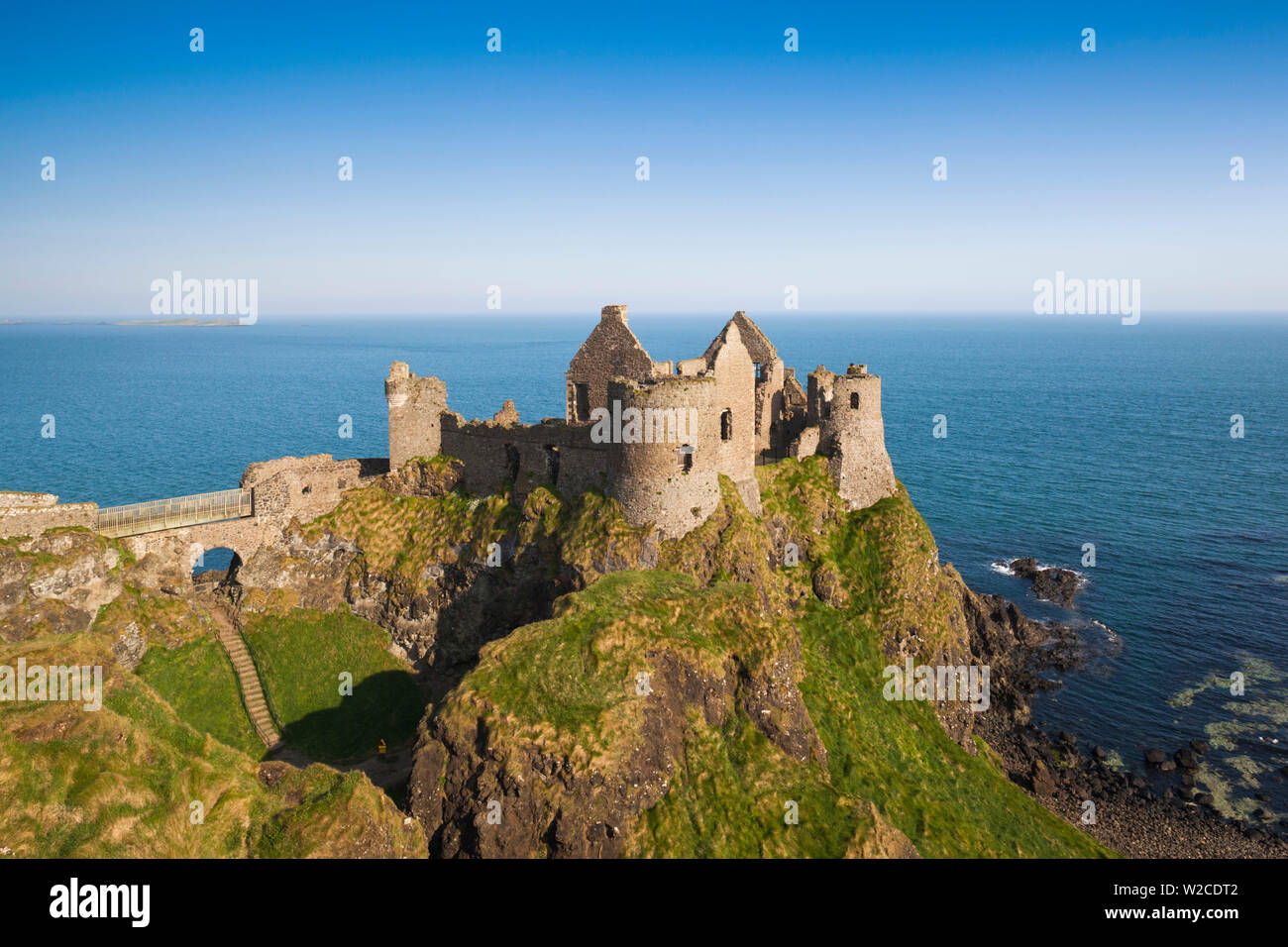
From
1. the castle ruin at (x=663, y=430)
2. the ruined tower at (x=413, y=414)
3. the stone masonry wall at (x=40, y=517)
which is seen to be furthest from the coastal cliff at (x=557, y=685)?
the ruined tower at (x=413, y=414)

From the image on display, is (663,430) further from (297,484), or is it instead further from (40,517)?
(40,517)

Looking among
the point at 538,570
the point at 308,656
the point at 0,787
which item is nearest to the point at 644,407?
the point at 538,570

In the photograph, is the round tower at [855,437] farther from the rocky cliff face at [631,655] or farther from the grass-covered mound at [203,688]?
the grass-covered mound at [203,688]

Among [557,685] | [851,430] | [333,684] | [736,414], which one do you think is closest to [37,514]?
[333,684]

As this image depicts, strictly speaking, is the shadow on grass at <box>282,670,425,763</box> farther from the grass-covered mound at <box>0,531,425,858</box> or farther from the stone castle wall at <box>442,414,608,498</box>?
the stone castle wall at <box>442,414,608,498</box>

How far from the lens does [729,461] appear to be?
43.6 m

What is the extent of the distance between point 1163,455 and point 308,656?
119 meters

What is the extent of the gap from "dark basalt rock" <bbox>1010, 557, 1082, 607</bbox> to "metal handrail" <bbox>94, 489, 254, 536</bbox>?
2378 inches

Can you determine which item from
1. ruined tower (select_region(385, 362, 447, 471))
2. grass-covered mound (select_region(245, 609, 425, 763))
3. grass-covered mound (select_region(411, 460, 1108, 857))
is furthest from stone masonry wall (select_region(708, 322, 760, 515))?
grass-covered mound (select_region(245, 609, 425, 763))

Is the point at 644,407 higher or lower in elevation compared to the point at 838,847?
higher

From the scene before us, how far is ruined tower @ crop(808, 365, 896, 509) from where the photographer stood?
4928 cm

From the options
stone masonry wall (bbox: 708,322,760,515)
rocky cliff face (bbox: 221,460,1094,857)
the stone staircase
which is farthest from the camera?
stone masonry wall (bbox: 708,322,760,515)

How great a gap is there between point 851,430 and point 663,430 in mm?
15800
